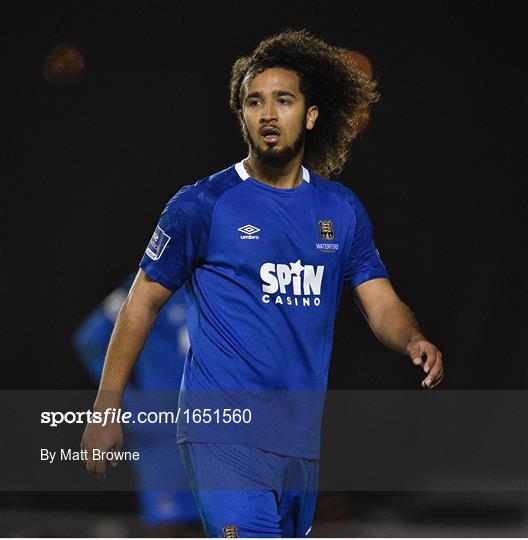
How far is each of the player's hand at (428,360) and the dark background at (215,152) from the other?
6.78 feet

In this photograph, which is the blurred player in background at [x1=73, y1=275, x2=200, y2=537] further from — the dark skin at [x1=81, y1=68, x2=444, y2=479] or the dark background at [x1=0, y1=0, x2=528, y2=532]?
the dark skin at [x1=81, y1=68, x2=444, y2=479]

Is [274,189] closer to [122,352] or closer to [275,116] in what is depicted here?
[275,116]

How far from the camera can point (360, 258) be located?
3.96 meters

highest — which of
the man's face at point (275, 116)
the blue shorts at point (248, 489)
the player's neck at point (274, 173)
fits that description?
the man's face at point (275, 116)

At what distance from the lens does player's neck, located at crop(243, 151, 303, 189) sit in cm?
385

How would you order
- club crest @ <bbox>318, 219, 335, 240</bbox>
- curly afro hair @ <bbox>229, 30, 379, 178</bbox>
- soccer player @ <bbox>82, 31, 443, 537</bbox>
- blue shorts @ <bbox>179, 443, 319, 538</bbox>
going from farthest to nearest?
curly afro hair @ <bbox>229, 30, 379, 178</bbox>
club crest @ <bbox>318, 219, 335, 240</bbox>
soccer player @ <bbox>82, 31, 443, 537</bbox>
blue shorts @ <bbox>179, 443, 319, 538</bbox>

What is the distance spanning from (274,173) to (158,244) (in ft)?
1.52

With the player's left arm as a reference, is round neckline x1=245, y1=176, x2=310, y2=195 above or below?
above

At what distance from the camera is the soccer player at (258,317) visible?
3.54 m

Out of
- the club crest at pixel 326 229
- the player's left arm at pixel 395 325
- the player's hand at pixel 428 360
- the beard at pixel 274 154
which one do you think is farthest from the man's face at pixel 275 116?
the player's hand at pixel 428 360

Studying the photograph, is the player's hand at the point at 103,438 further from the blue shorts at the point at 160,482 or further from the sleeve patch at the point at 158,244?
the blue shorts at the point at 160,482

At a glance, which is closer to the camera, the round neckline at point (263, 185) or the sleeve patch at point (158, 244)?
the sleeve patch at point (158, 244)

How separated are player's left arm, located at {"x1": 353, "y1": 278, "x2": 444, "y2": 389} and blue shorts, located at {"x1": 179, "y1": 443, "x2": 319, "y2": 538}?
47cm

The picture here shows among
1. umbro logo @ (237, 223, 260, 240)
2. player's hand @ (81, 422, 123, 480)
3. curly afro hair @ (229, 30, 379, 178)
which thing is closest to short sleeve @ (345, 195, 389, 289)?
umbro logo @ (237, 223, 260, 240)
